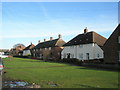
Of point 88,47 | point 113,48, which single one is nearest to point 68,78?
point 113,48

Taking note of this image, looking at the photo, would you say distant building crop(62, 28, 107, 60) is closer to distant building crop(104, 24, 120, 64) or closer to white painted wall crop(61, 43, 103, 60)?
white painted wall crop(61, 43, 103, 60)

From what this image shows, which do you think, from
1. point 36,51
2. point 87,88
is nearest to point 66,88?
point 87,88

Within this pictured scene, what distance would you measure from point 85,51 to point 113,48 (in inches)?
471

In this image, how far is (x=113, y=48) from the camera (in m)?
29.6

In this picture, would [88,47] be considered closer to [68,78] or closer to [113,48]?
[113,48]

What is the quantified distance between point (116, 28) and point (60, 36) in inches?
1496

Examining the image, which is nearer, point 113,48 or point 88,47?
point 113,48

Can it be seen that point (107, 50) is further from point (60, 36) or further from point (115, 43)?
point (60, 36)

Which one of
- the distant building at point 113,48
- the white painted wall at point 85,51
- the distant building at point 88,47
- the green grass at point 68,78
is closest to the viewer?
the green grass at point 68,78

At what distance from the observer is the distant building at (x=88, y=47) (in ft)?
126

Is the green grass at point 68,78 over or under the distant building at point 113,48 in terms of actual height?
under

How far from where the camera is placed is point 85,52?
135 feet

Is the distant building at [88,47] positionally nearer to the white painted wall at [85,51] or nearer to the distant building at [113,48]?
the white painted wall at [85,51]

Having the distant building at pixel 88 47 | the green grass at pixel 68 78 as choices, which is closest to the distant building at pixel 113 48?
the distant building at pixel 88 47
